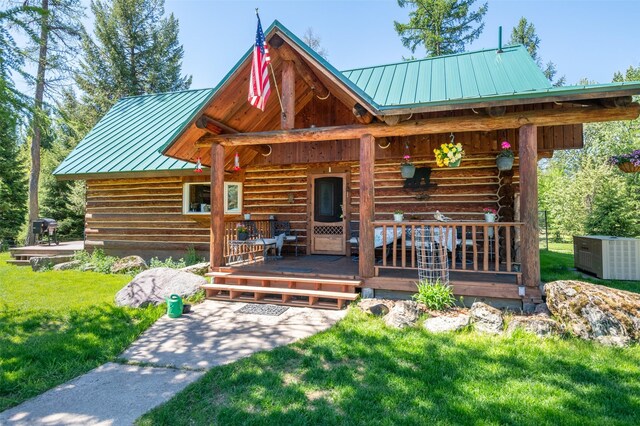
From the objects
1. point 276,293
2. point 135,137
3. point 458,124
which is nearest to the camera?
point 458,124

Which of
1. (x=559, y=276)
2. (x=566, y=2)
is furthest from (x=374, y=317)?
(x=566, y=2)

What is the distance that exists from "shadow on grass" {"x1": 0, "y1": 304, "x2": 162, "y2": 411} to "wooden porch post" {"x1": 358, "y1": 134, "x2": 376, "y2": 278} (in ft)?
11.8

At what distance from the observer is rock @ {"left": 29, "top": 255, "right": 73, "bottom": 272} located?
10242 millimetres

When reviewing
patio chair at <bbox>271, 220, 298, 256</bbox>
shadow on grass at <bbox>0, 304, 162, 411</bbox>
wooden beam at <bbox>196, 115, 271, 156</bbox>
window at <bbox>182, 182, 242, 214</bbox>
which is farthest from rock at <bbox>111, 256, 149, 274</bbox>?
wooden beam at <bbox>196, 115, 271, 156</bbox>

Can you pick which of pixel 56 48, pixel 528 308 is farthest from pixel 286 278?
pixel 56 48

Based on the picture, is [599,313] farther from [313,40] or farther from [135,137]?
[313,40]

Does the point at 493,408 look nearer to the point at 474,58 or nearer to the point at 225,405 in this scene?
the point at 225,405

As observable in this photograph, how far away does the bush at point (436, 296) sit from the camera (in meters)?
5.49

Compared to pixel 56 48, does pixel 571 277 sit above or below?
below

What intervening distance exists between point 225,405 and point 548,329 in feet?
13.2

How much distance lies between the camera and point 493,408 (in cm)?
290

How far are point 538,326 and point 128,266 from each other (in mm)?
9862

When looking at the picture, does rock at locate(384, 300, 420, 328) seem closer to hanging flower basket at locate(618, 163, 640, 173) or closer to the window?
hanging flower basket at locate(618, 163, 640, 173)

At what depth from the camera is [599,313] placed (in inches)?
175
